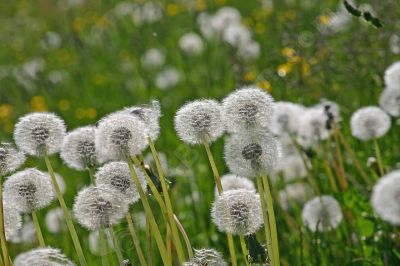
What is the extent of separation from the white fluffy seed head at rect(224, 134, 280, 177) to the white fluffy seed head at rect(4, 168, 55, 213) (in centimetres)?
56

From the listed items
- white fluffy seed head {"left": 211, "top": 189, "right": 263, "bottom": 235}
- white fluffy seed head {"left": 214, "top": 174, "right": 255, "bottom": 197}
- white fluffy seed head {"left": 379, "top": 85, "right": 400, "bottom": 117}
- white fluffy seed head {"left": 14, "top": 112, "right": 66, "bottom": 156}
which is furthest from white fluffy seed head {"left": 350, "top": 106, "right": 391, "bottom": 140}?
white fluffy seed head {"left": 14, "top": 112, "right": 66, "bottom": 156}

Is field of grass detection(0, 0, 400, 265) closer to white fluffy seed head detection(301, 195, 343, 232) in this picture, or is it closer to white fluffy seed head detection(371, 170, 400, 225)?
white fluffy seed head detection(301, 195, 343, 232)

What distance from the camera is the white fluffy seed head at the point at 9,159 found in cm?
203

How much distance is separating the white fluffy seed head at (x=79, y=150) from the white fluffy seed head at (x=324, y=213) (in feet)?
3.61

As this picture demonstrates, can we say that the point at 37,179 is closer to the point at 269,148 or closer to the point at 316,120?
the point at 269,148

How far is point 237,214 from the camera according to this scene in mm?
1982

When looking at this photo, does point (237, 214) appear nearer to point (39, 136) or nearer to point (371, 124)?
point (39, 136)

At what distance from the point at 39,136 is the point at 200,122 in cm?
48

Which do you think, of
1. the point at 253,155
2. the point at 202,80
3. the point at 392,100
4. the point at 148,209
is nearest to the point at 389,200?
the point at 253,155

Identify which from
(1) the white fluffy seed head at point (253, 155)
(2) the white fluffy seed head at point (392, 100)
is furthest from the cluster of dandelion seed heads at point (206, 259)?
(2) the white fluffy seed head at point (392, 100)

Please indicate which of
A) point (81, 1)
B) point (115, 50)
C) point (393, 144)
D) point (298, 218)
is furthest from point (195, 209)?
point (81, 1)

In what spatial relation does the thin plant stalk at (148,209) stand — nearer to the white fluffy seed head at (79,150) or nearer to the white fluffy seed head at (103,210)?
the white fluffy seed head at (103,210)

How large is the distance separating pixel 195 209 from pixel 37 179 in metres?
1.70

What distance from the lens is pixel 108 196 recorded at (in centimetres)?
204
